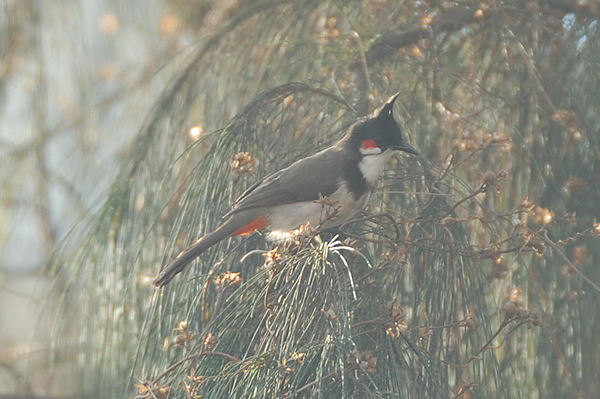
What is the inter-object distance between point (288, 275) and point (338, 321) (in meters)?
0.16

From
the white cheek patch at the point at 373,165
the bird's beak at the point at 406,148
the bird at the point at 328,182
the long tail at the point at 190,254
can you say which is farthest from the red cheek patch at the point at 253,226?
the bird's beak at the point at 406,148

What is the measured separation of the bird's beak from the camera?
84.1 inches

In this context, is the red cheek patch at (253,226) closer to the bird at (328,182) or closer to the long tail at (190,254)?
the bird at (328,182)

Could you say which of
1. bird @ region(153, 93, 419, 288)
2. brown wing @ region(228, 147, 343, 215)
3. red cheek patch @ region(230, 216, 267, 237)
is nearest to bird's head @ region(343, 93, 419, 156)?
bird @ region(153, 93, 419, 288)

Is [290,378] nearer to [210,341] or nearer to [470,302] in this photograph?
[210,341]

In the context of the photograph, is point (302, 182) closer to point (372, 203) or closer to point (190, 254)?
point (372, 203)

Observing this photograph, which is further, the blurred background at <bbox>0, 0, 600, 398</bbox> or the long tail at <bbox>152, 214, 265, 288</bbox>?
the long tail at <bbox>152, 214, 265, 288</bbox>

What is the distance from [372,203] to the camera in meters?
2.38

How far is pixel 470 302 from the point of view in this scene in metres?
1.84

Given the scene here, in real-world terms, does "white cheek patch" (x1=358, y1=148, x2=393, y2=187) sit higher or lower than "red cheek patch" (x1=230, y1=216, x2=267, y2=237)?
higher

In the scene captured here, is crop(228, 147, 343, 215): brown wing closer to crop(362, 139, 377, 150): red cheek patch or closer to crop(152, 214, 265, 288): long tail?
crop(362, 139, 377, 150): red cheek patch

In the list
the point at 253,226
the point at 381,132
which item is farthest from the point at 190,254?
the point at 381,132

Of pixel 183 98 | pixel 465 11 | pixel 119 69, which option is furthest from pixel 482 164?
pixel 119 69

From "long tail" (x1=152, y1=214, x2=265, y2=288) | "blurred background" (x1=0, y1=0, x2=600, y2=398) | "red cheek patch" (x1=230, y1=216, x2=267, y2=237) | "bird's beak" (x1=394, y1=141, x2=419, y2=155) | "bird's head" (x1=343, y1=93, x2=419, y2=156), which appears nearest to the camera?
"blurred background" (x1=0, y1=0, x2=600, y2=398)
